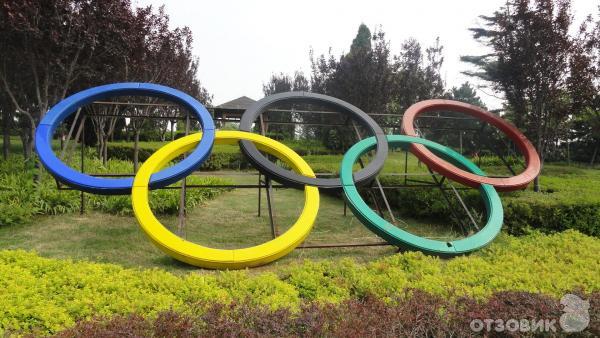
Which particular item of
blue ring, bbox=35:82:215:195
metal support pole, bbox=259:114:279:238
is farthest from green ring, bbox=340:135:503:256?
blue ring, bbox=35:82:215:195

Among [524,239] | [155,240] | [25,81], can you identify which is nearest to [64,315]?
[155,240]

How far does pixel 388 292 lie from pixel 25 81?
12796 millimetres

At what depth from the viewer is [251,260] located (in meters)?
5.88

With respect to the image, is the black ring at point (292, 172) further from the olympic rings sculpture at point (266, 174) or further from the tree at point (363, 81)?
the tree at point (363, 81)

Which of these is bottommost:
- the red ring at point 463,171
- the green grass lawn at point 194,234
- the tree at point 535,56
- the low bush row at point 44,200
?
the green grass lawn at point 194,234

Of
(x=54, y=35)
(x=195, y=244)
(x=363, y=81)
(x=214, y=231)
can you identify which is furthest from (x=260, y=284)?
(x=363, y=81)

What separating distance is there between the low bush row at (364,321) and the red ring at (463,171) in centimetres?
453

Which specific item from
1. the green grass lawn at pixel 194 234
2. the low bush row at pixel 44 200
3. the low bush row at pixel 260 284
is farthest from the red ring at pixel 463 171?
the low bush row at pixel 44 200

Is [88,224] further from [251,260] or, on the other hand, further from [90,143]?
[90,143]

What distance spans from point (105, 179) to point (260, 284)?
3552 millimetres

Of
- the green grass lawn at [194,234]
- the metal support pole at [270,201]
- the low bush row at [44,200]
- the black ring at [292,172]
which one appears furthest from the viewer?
the low bush row at [44,200]

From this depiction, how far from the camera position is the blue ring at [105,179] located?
6504 millimetres

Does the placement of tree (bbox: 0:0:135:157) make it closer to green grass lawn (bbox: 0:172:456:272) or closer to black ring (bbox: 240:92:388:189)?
green grass lawn (bbox: 0:172:456:272)

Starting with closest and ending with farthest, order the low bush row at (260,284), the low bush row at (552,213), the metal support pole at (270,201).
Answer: the low bush row at (260,284)
the metal support pole at (270,201)
the low bush row at (552,213)
